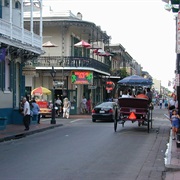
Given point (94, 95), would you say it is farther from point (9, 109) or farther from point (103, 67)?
point (9, 109)

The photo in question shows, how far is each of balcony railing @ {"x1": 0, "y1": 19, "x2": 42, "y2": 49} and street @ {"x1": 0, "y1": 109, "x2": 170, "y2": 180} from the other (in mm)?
7591

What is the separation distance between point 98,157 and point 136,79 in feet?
38.6

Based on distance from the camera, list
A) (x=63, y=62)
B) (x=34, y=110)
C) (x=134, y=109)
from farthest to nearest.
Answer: (x=63, y=62) < (x=34, y=110) < (x=134, y=109)

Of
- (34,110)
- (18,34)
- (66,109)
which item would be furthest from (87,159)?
(66,109)

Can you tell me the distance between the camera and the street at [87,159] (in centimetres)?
877

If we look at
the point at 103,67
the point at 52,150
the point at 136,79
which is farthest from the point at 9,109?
the point at 103,67

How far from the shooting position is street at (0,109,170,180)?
877cm

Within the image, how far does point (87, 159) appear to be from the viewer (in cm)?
1078

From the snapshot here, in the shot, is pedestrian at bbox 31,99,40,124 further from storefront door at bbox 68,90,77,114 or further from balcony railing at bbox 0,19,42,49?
storefront door at bbox 68,90,77,114

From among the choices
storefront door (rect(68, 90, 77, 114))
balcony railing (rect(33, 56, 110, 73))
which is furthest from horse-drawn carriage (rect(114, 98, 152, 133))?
storefront door (rect(68, 90, 77, 114))

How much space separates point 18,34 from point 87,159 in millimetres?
13381

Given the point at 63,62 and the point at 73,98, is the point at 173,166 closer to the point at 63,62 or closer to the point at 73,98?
the point at 63,62

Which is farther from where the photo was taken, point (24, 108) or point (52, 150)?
Answer: point (24, 108)

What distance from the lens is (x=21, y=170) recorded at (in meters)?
9.30
